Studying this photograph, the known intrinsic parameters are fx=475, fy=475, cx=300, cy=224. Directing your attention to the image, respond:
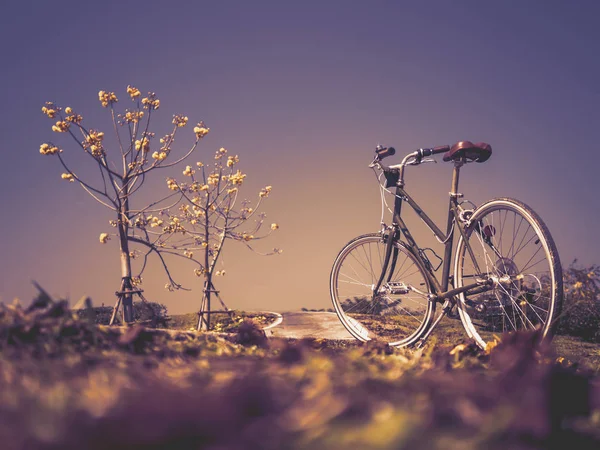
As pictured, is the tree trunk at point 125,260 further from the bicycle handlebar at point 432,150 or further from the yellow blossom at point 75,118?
the bicycle handlebar at point 432,150

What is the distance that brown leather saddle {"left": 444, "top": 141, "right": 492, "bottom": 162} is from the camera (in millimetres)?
4008

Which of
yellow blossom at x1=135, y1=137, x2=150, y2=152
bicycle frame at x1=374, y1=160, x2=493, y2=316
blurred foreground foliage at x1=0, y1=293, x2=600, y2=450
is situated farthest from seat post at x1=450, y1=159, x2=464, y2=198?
yellow blossom at x1=135, y1=137, x2=150, y2=152

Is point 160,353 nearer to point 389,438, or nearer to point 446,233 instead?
point 389,438

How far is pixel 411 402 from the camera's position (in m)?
0.87

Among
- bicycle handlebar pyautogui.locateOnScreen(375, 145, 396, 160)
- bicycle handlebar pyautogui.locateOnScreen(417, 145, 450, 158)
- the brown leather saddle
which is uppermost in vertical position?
bicycle handlebar pyautogui.locateOnScreen(375, 145, 396, 160)

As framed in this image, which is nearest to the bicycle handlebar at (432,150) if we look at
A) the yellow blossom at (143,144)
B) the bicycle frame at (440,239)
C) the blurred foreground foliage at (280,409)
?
the bicycle frame at (440,239)

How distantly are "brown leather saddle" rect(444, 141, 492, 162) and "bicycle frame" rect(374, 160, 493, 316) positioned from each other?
0.08m

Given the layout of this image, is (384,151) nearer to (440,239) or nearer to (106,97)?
(440,239)

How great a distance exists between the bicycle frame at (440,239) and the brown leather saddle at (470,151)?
8cm

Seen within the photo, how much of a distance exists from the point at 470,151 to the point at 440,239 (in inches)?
33.9

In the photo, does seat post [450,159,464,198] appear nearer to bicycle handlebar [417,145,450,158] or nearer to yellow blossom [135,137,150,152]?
bicycle handlebar [417,145,450,158]

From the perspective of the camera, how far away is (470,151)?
4043 mm

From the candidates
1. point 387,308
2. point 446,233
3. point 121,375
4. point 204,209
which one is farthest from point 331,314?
point 121,375

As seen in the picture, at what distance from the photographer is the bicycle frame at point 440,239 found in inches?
160
